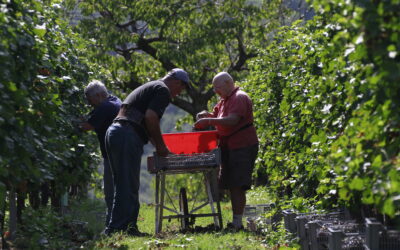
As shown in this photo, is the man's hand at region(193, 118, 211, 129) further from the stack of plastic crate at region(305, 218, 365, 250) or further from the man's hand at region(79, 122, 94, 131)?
the stack of plastic crate at region(305, 218, 365, 250)

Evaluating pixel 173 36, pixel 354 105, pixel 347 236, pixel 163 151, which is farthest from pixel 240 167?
pixel 173 36

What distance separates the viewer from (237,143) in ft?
32.5

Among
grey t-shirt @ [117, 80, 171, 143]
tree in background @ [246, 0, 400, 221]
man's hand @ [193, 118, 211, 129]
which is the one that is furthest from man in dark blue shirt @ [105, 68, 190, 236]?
tree in background @ [246, 0, 400, 221]

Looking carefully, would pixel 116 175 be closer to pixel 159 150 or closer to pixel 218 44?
pixel 159 150

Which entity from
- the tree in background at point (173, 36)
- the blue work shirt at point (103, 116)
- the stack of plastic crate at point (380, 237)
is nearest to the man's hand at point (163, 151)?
the blue work shirt at point (103, 116)

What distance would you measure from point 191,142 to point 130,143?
1373 millimetres

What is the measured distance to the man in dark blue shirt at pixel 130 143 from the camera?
29.2 feet

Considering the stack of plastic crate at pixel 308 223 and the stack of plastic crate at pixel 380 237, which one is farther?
the stack of plastic crate at pixel 308 223

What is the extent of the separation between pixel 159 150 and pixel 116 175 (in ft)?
1.87

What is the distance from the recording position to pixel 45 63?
7.25 m

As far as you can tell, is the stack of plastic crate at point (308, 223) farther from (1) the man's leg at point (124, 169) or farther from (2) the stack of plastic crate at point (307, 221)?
(1) the man's leg at point (124, 169)

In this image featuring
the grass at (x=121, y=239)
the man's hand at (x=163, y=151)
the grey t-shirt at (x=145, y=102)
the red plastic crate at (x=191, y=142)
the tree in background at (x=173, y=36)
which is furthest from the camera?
the tree in background at (x=173, y=36)

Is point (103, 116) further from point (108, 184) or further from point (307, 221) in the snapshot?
point (307, 221)

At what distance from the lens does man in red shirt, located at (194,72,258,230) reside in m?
9.84
